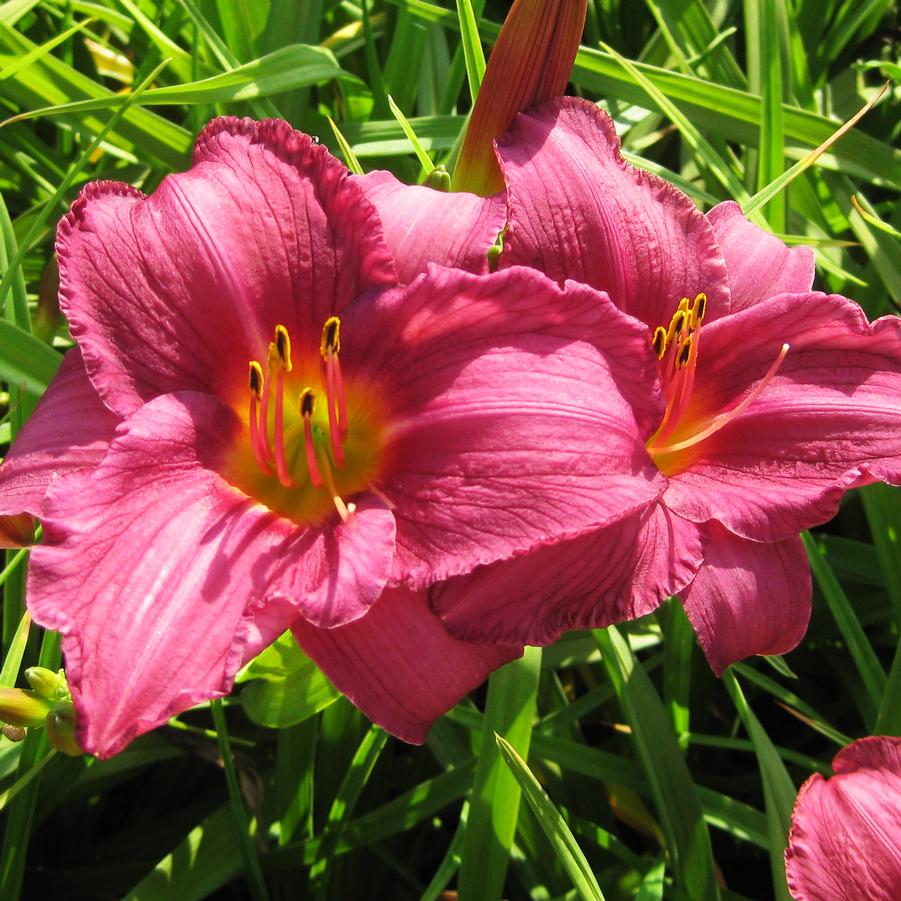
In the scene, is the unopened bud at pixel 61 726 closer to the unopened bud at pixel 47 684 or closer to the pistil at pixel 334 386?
the unopened bud at pixel 47 684

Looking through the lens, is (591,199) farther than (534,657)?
No

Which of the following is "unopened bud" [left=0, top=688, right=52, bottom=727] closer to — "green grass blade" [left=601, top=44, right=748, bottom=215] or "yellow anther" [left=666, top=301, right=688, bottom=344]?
"yellow anther" [left=666, top=301, right=688, bottom=344]

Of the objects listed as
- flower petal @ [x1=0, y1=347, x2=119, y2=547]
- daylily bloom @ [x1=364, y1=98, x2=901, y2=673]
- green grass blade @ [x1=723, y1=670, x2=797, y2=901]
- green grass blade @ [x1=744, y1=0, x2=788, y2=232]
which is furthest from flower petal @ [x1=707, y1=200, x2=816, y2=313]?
flower petal @ [x1=0, y1=347, x2=119, y2=547]

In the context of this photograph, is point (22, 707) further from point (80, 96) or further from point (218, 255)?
point (80, 96)

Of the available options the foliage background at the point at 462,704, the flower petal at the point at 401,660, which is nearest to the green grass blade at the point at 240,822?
the foliage background at the point at 462,704

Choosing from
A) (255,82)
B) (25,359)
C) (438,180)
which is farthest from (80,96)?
(438,180)

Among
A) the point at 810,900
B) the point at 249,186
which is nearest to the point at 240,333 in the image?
the point at 249,186

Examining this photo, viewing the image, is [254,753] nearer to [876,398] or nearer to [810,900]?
[810,900]
